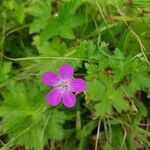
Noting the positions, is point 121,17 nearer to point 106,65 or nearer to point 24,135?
point 106,65

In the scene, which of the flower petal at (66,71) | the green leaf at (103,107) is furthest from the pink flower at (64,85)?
the green leaf at (103,107)

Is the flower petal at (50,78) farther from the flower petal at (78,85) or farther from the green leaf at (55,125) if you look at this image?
the green leaf at (55,125)

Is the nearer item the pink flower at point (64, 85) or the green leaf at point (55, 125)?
the pink flower at point (64, 85)

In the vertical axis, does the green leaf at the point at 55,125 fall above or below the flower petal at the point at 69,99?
below

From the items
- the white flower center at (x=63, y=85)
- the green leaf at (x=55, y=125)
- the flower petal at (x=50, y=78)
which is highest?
the flower petal at (x=50, y=78)

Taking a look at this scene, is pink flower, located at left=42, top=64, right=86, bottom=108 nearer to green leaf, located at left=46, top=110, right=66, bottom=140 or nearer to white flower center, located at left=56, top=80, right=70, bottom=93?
white flower center, located at left=56, top=80, right=70, bottom=93

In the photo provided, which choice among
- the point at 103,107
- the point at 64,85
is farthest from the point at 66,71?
the point at 103,107

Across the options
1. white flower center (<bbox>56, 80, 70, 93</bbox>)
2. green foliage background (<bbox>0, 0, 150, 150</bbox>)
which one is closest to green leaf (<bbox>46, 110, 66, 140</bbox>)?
green foliage background (<bbox>0, 0, 150, 150</bbox>)
